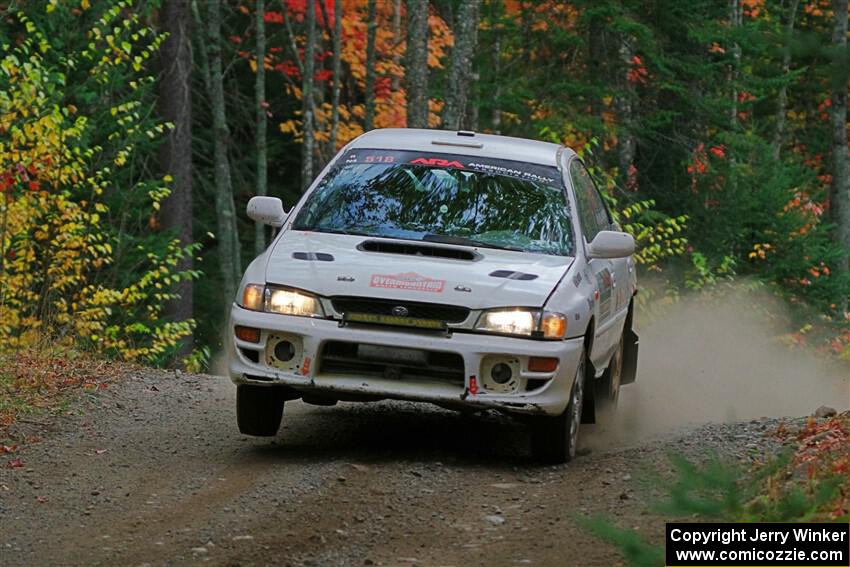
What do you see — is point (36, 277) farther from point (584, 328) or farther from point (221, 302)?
point (221, 302)

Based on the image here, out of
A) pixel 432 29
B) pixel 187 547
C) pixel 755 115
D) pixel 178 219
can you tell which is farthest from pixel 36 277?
pixel 755 115

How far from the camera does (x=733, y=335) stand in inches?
875

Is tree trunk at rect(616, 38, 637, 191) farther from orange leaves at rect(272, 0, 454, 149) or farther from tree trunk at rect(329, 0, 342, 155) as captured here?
orange leaves at rect(272, 0, 454, 149)

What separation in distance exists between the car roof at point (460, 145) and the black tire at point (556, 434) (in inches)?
73.7

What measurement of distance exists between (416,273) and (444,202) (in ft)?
A: 3.99

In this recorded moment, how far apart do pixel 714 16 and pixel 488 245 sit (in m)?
17.2

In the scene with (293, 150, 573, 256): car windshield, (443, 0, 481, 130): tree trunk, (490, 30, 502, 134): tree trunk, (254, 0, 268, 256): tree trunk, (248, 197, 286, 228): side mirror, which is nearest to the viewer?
(293, 150, 573, 256): car windshield

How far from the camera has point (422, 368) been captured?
8.48m

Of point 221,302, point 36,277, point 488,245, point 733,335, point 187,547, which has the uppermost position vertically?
point 488,245

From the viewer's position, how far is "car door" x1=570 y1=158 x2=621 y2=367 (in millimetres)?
9711

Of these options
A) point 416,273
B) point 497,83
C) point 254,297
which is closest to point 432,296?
point 416,273

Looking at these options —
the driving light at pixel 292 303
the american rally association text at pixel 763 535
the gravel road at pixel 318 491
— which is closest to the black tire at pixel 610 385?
the gravel road at pixel 318 491

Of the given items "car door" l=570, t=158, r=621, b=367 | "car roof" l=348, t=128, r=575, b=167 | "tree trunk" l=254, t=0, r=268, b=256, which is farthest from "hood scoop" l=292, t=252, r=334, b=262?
"tree trunk" l=254, t=0, r=268, b=256

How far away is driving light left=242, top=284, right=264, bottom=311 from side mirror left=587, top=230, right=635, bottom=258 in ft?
7.32
